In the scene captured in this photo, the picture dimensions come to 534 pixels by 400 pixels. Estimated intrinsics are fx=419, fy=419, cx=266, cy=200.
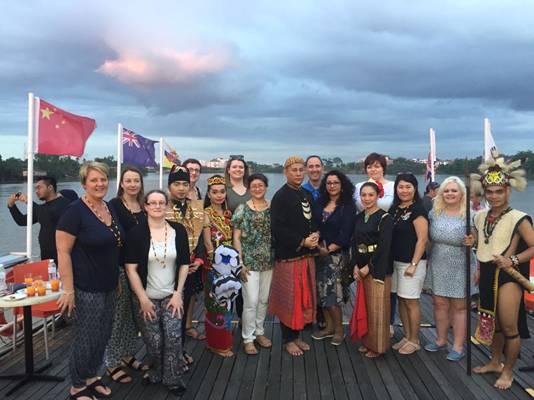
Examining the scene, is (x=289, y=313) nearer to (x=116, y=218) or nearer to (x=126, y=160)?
(x=116, y=218)

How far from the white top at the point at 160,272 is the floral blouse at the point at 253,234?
0.80m

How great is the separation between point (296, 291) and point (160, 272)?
132cm

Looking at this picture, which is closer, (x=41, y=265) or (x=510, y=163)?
(x=510, y=163)

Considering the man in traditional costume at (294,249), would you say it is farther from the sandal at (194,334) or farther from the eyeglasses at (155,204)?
the eyeglasses at (155,204)

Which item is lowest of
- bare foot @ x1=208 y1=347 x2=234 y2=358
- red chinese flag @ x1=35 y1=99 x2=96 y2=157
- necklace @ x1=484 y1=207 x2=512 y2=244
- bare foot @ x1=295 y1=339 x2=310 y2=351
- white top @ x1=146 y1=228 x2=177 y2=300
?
bare foot @ x1=208 y1=347 x2=234 y2=358

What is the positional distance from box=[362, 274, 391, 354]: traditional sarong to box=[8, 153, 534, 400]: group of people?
1 centimetres

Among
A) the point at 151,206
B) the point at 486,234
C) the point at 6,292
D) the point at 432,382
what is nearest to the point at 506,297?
the point at 486,234

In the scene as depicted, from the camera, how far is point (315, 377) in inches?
137

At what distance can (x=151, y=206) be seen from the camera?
3.09 metres

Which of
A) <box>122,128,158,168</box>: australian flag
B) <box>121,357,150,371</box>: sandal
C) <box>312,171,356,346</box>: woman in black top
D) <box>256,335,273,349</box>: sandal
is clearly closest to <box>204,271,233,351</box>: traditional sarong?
<box>256,335,273,349</box>: sandal

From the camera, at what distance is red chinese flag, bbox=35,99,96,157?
16.8 feet

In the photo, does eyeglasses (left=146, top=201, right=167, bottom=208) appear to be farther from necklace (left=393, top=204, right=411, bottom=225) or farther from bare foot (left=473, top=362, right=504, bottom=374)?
bare foot (left=473, top=362, right=504, bottom=374)

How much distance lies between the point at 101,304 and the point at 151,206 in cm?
78

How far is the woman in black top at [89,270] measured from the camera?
Answer: 2836mm
